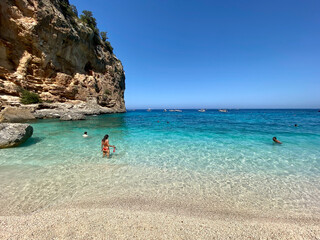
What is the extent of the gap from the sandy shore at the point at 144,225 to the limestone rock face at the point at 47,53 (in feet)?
101

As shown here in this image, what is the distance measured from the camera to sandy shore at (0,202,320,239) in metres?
2.39

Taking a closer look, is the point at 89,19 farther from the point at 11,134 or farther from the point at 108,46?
the point at 11,134

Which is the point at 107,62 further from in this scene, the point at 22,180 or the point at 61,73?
the point at 22,180

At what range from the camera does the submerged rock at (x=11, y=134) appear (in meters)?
7.33

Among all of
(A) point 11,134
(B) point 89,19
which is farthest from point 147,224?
(B) point 89,19

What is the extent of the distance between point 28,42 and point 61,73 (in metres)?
7.05

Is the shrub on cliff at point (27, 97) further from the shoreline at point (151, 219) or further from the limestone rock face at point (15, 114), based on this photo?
the shoreline at point (151, 219)

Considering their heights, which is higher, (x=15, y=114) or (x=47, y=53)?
(x=47, y=53)

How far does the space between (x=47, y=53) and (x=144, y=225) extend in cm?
3663

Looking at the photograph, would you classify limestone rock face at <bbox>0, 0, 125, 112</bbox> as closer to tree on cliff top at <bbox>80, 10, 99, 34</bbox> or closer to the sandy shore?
tree on cliff top at <bbox>80, 10, 99, 34</bbox>

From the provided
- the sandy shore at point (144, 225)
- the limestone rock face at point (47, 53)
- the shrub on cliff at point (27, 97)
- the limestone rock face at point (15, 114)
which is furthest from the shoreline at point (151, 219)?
the limestone rock face at point (47, 53)

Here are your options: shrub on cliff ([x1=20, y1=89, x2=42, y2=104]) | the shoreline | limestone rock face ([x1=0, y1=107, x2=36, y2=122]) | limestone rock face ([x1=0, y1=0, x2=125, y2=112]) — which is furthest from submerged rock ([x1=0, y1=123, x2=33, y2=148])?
limestone rock face ([x1=0, y1=0, x2=125, y2=112])

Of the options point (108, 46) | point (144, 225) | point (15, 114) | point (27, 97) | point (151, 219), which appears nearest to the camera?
point (144, 225)

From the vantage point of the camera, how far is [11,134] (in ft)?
25.0
